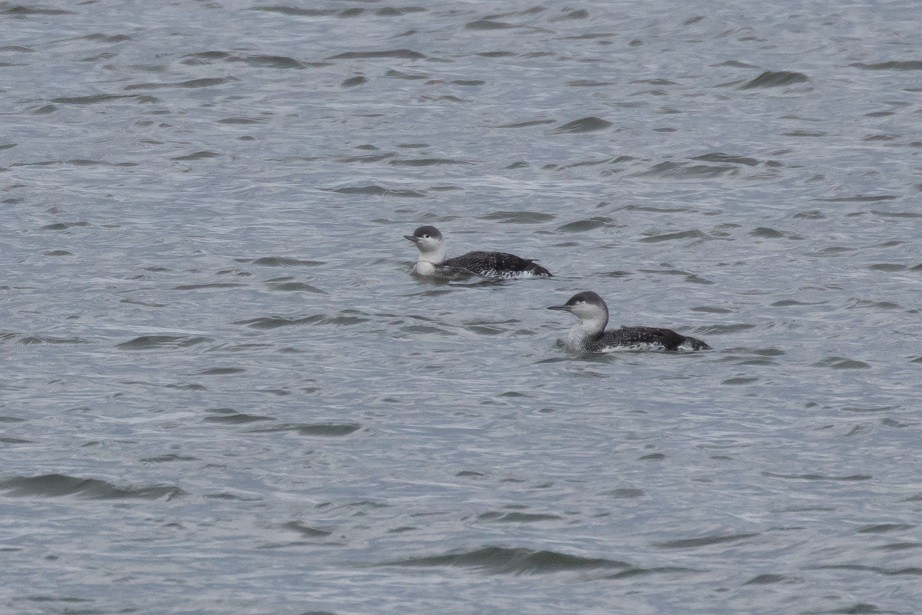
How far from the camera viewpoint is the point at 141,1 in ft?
105

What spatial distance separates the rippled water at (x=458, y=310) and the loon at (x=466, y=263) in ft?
0.60

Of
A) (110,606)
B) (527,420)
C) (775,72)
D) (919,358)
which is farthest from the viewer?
(775,72)

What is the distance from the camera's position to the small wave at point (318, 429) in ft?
44.0

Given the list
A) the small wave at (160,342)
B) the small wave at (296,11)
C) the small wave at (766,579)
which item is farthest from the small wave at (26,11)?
the small wave at (766,579)

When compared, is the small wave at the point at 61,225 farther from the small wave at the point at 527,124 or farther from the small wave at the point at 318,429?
the small wave at the point at 318,429

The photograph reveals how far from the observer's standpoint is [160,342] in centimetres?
1570

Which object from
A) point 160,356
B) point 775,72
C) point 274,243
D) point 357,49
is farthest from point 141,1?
point 160,356

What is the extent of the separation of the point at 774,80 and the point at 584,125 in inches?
135

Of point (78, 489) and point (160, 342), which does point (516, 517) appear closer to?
point (78, 489)

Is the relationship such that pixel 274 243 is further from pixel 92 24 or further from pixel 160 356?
pixel 92 24

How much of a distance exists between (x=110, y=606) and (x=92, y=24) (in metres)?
21.1

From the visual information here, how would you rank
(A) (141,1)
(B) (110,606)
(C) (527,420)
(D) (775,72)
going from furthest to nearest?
(A) (141,1)
(D) (775,72)
(C) (527,420)
(B) (110,606)

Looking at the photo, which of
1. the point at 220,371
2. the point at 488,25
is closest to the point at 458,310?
the point at 220,371

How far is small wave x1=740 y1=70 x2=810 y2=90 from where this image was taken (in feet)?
85.9
